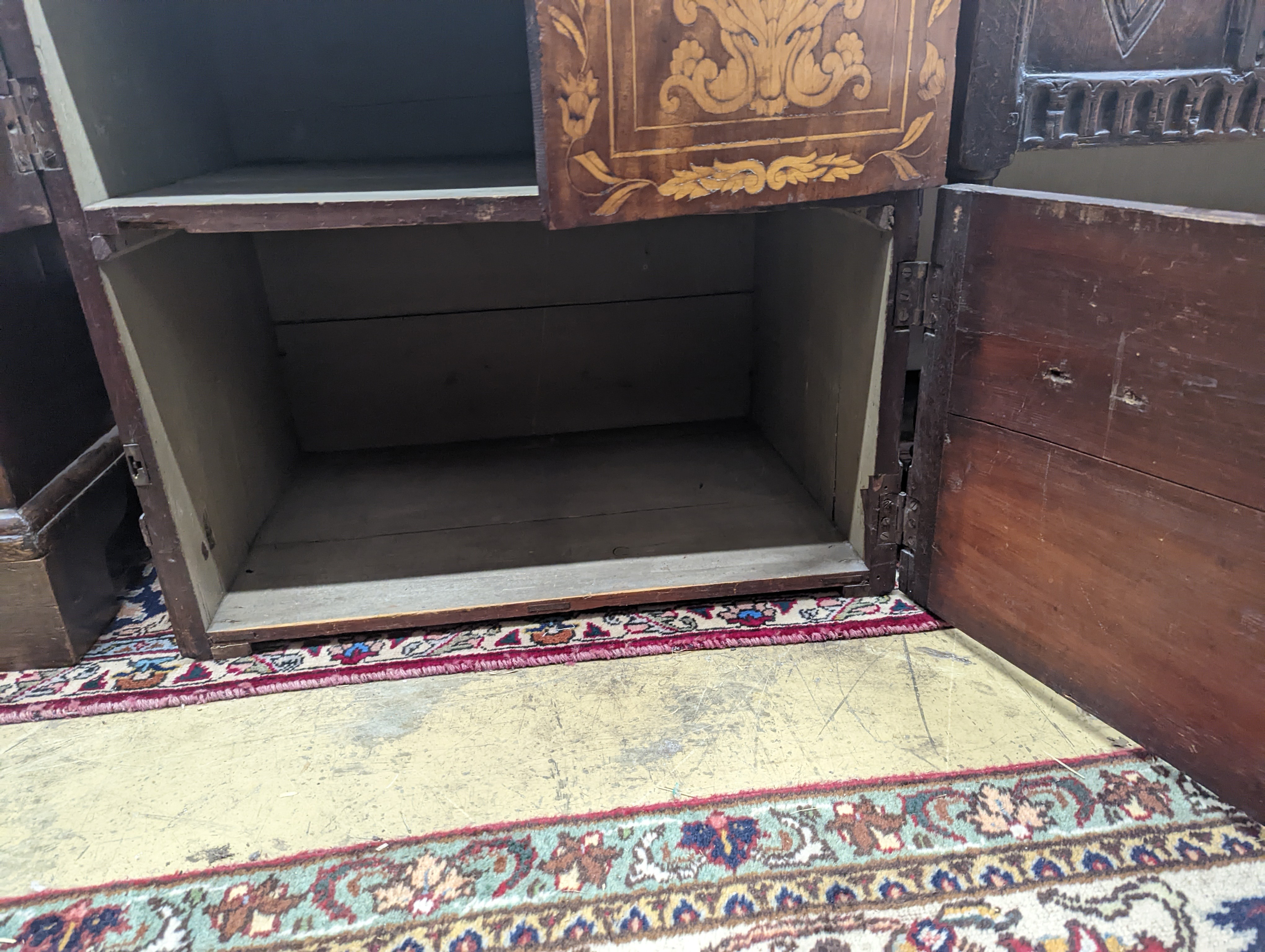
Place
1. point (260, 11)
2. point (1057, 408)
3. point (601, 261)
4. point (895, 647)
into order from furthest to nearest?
point (601, 261) < point (260, 11) < point (895, 647) < point (1057, 408)

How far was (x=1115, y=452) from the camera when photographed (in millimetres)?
985

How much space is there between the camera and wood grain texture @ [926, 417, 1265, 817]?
912 millimetres

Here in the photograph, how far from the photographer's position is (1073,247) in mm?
987

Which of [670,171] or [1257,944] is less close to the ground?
[670,171]

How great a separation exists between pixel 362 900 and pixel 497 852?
15 centimetres

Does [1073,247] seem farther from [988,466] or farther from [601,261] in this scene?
[601,261]

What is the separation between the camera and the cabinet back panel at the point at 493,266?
1.81 metres

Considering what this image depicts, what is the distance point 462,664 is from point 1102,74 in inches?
47.6

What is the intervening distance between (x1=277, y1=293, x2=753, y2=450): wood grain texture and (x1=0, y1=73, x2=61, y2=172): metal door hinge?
852 mm

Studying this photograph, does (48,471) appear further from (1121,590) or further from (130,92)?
(1121,590)

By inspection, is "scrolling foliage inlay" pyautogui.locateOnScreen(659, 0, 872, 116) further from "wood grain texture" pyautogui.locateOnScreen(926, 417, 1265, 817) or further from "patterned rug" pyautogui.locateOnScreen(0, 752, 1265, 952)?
"patterned rug" pyautogui.locateOnScreen(0, 752, 1265, 952)

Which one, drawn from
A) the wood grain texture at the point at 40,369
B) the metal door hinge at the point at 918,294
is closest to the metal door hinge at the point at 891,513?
the metal door hinge at the point at 918,294

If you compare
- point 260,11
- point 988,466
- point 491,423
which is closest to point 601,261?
point 491,423

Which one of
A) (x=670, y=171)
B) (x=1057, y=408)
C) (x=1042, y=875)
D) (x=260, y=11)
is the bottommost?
(x=1042, y=875)
